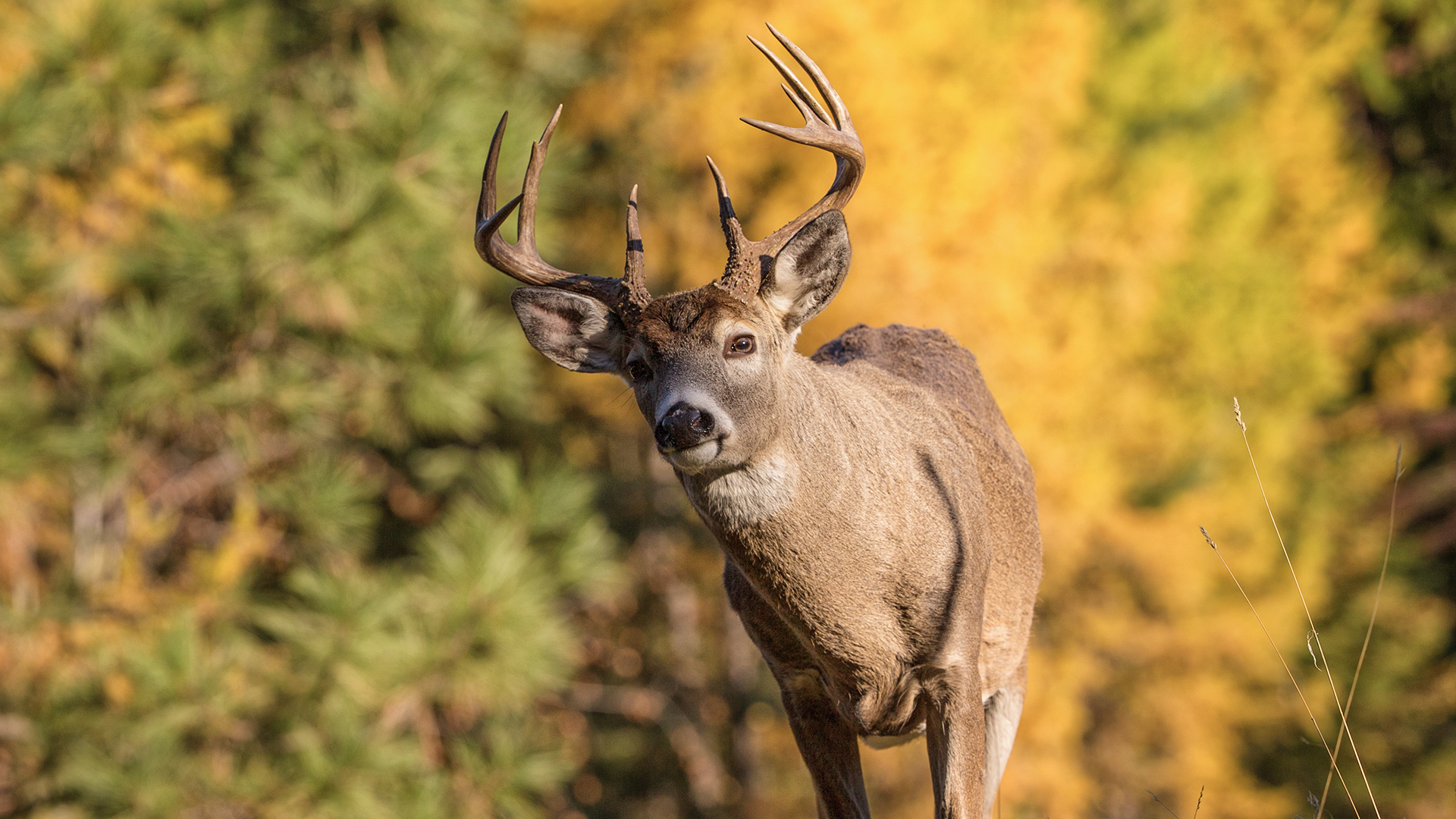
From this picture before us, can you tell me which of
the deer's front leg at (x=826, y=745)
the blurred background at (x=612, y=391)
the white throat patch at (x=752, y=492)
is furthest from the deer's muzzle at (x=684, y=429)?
the blurred background at (x=612, y=391)

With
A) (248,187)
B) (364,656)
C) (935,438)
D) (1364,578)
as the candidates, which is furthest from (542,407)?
(1364,578)

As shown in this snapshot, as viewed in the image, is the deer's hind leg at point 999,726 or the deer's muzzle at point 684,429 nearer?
the deer's muzzle at point 684,429

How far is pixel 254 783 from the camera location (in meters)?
9.24

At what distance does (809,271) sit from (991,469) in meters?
0.75

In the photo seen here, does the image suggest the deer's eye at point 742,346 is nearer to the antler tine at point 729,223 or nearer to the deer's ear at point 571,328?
the antler tine at point 729,223

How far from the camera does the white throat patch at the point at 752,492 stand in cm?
302

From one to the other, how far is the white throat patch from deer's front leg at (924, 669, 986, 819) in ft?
1.77

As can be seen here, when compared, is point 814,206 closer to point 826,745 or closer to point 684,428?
point 684,428

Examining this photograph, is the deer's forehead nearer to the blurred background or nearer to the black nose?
the black nose

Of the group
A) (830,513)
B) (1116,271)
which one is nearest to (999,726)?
(830,513)

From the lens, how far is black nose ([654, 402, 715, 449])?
2.90 metres

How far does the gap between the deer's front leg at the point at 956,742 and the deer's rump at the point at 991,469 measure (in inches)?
16.0

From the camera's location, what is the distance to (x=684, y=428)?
2.90 meters

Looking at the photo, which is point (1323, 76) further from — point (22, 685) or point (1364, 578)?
point (22, 685)
